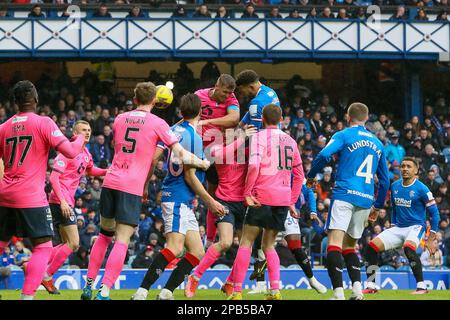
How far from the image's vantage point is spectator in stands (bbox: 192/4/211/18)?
3075cm

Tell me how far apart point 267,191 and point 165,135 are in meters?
1.60

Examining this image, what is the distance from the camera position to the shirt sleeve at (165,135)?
1265 centimetres

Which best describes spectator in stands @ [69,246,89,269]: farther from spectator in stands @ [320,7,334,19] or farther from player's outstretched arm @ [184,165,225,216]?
spectator in stands @ [320,7,334,19]

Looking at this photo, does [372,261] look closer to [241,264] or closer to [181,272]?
[241,264]

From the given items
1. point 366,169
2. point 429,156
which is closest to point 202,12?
point 429,156

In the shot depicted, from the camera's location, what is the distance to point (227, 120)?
14680 millimetres

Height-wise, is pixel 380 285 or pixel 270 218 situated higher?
pixel 270 218

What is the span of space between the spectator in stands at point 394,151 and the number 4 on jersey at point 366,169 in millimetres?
15019

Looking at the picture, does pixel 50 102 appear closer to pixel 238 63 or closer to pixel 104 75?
pixel 104 75

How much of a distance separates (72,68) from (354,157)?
2090 cm

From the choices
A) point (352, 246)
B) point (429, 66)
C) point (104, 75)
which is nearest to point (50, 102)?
point (104, 75)

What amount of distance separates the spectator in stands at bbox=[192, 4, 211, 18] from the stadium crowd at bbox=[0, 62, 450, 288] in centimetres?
177

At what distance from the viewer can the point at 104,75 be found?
32.7m

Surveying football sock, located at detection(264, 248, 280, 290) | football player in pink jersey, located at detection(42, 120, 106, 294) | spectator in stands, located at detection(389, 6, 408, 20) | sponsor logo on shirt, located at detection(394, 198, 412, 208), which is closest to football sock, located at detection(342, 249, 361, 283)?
football sock, located at detection(264, 248, 280, 290)
